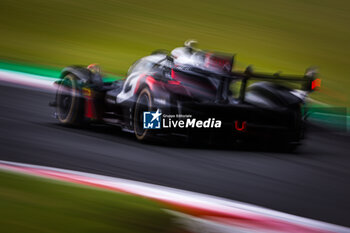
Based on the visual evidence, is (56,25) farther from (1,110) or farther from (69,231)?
(69,231)

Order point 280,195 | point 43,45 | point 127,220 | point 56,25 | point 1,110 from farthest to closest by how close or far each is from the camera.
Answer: point 56,25, point 43,45, point 1,110, point 280,195, point 127,220

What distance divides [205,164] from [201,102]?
80 centimetres

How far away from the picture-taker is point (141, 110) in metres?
6.91

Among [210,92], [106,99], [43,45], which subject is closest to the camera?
[210,92]

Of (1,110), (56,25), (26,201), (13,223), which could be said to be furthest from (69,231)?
(56,25)

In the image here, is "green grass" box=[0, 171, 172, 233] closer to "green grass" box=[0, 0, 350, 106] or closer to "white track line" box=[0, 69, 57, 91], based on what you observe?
"white track line" box=[0, 69, 57, 91]

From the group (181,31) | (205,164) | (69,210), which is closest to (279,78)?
(205,164)

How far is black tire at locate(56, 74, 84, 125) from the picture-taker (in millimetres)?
7812

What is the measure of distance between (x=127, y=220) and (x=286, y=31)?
14789 mm

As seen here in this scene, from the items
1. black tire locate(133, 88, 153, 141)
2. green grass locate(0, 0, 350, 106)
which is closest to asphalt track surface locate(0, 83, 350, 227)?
black tire locate(133, 88, 153, 141)

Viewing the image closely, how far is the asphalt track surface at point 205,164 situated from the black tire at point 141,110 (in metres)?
0.13

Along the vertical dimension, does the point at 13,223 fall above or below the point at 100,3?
below

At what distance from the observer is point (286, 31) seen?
59.8 ft

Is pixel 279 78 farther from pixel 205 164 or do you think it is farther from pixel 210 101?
pixel 205 164
